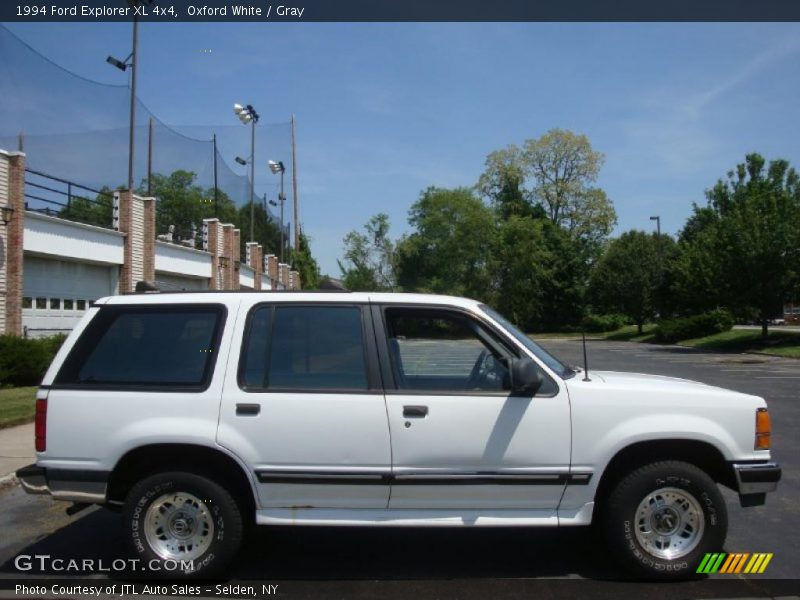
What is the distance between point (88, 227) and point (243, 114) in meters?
16.3

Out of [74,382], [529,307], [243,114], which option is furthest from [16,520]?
[529,307]

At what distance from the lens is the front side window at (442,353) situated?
4.99 metres

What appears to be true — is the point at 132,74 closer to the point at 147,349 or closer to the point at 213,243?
the point at 213,243

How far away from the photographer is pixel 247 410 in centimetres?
475

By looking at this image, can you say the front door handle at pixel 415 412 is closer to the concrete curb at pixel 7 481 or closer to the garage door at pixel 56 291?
the concrete curb at pixel 7 481

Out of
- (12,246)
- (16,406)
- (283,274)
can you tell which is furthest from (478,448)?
(283,274)

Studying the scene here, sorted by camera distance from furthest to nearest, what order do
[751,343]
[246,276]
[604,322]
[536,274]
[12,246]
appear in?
[536,274] → [604,322] → [246,276] → [751,343] → [12,246]

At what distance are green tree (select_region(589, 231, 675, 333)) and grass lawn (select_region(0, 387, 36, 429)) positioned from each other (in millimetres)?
41522

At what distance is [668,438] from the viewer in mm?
4770

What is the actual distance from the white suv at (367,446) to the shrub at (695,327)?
1590 inches

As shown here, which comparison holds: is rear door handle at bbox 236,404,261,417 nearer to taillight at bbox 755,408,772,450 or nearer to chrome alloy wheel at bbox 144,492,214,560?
chrome alloy wheel at bbox 144,492,214,560

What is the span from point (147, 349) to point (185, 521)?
119cm

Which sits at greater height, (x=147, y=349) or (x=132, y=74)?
(x=132, y=74)

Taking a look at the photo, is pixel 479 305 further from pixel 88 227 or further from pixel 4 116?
pixel 4 116
